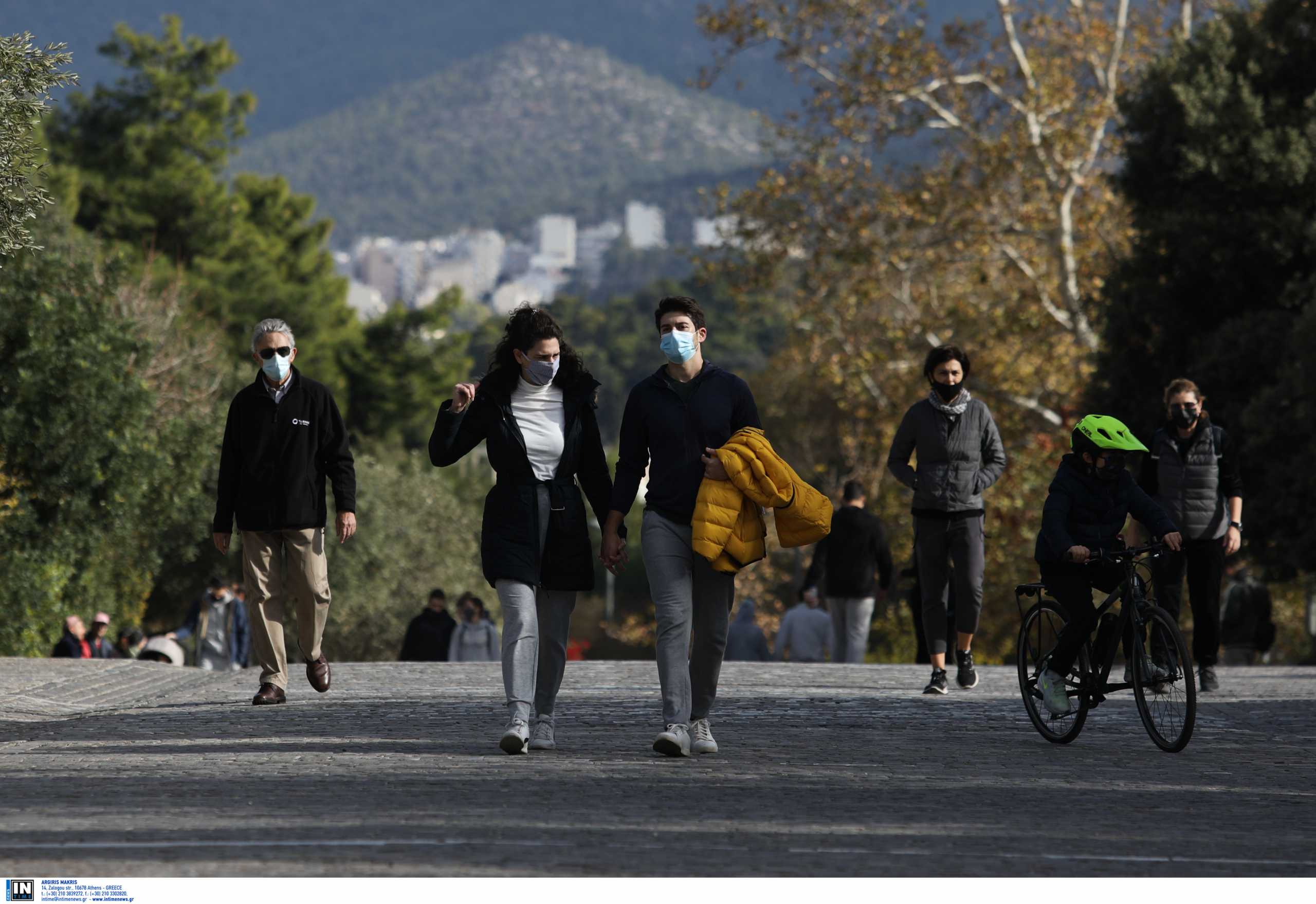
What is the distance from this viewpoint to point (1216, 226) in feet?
85.3

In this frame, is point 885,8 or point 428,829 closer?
point 428,829

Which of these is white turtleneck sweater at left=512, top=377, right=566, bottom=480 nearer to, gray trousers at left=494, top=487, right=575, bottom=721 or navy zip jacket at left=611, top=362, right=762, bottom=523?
gray trousers at left=494, top=487, right=575, bottom=721

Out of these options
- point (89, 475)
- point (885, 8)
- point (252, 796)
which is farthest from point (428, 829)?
point (885, 8)

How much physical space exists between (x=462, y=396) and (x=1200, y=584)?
597 centimetres

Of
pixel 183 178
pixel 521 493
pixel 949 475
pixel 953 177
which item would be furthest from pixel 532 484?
pixel 183 178

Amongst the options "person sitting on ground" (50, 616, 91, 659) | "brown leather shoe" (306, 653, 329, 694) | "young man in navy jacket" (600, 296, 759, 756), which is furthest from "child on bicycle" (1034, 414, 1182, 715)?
"person sitting on ground" (50, 616, 91, 659)

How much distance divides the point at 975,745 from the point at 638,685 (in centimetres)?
414

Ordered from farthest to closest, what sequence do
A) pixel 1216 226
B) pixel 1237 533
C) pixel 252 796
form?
1. pixel 1216 226
2. pixel 1237 533
3. pixel 252 796

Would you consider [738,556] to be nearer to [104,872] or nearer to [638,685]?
[104,872]

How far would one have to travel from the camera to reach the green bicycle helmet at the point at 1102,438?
9930 mm

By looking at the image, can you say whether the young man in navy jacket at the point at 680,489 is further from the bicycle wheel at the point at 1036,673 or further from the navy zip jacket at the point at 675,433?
Answer: the bicycle wheel at the point at 1036,673

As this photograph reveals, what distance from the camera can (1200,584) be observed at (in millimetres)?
12945

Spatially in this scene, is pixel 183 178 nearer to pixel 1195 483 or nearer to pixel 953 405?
pixel 953 405

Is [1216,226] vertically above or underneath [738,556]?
above
